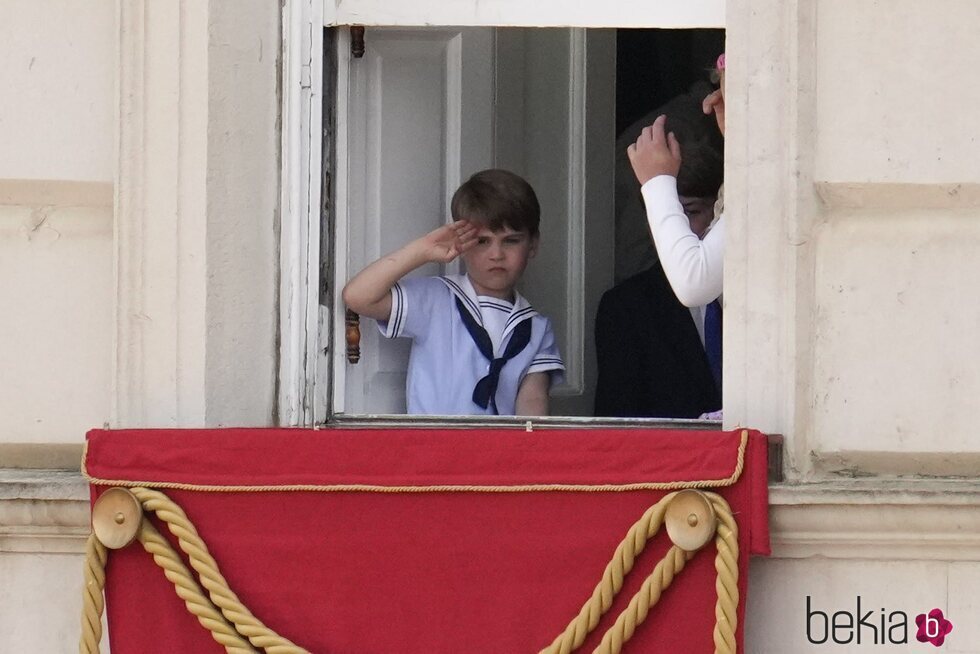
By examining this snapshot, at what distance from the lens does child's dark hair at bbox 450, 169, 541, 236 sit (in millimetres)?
3742

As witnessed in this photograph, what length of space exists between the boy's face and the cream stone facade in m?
0.47

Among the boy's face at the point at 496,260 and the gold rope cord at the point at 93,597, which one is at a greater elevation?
the boy's face at the point at 496,260

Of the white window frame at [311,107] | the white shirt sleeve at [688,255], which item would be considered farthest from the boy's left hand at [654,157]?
the white window frame at [311,107]

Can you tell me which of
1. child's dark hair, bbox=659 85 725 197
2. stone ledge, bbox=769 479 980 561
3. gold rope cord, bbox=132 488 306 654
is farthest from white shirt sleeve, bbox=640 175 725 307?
gold rope cord, bbox=132 488 306 654

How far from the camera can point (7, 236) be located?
3260 millimetres

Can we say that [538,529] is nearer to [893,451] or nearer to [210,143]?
[893,451]

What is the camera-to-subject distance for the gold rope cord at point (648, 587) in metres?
2.81

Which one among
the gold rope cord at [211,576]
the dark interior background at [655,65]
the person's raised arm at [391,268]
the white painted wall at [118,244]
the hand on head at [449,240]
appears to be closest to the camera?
the gold rope cord at [211,576]

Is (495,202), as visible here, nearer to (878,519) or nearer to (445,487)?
(445,487)

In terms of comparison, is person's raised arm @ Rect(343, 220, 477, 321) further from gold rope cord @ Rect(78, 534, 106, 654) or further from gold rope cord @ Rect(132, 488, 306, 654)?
gold rope cord @ Rect(78, 534, 106, 654)

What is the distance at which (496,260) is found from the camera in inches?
149

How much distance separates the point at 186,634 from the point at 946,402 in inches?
58.0

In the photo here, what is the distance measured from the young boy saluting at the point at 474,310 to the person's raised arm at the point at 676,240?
508 millimetres

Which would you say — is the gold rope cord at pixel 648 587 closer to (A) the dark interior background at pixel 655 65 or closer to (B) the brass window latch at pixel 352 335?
(B) the brass window latch at pixel 352 335
